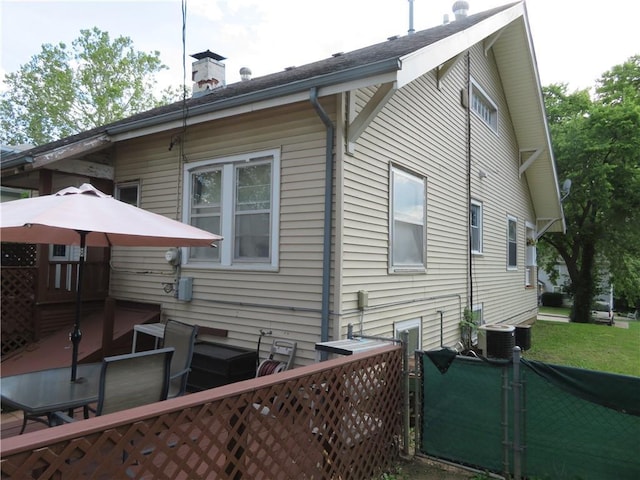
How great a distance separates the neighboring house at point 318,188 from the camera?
201 inches

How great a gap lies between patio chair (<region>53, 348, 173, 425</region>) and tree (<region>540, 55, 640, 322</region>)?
1827cm

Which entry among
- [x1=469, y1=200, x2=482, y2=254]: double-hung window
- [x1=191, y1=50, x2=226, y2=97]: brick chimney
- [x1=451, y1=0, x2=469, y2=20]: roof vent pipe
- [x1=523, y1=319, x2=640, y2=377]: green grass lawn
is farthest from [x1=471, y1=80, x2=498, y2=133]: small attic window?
[x1=191, y1=50, x2=226, y2=97]: brick chimney

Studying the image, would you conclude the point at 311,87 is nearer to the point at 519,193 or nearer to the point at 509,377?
the point at 509,377

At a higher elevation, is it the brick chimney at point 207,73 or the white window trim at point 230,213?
the brick chimney at point 207,73

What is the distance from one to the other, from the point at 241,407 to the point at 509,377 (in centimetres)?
233

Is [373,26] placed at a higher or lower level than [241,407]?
higher

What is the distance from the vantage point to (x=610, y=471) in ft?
10.6

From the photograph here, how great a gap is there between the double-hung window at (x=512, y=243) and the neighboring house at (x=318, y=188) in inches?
116

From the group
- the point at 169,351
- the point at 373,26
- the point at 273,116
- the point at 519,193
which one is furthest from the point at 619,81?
the point at 169,351

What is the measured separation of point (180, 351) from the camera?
4.41m

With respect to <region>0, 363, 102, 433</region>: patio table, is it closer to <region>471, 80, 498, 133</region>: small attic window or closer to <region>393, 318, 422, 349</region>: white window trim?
<region>393, 318, 422, 349</region>: white window trim

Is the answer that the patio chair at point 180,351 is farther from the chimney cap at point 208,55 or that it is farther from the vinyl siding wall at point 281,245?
the chimney cap at point 208,55

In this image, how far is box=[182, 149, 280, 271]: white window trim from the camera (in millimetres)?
5590

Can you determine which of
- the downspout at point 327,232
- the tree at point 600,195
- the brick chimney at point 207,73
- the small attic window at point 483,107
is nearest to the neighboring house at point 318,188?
the downspout at point 327,232
